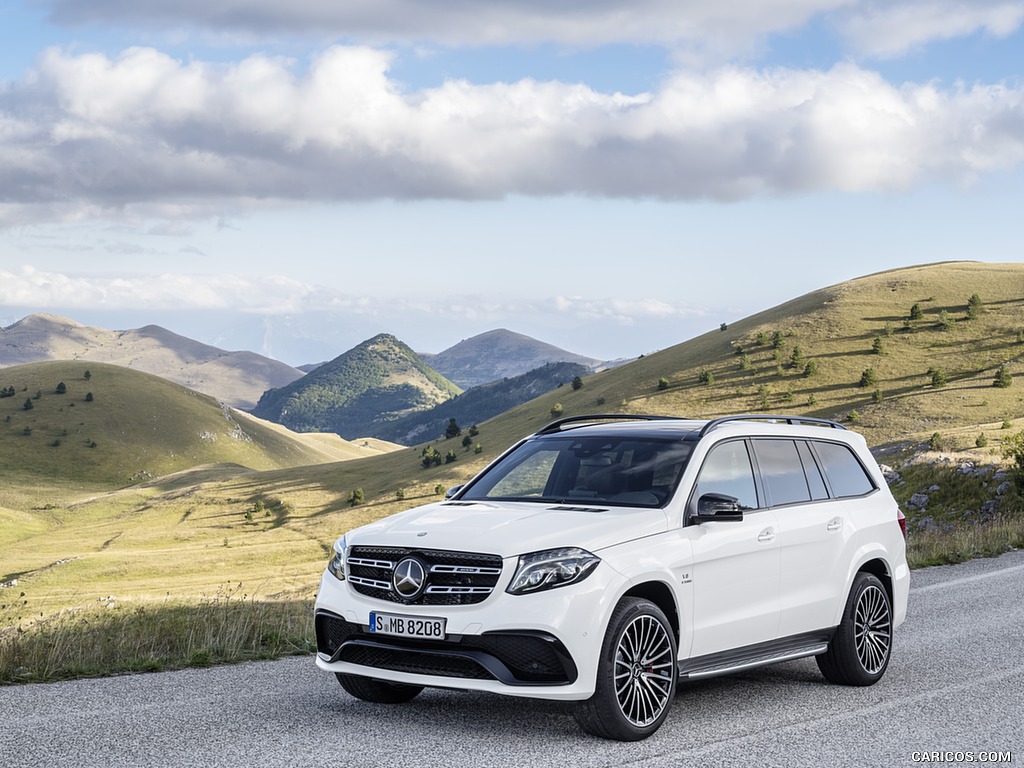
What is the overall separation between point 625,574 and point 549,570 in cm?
51

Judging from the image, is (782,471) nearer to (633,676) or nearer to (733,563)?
(733,563)

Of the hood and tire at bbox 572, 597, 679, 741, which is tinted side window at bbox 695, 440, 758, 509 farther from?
tire at bbox 572, 597, 679, 741

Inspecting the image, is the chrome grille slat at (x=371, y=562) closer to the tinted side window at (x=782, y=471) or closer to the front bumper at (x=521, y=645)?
the front bumper at (x=521, y=645)

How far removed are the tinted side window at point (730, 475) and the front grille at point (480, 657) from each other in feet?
6.13

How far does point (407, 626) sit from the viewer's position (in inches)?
273

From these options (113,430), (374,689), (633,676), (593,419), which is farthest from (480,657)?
(113,430)

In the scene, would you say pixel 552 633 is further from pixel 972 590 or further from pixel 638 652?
pixel 972 590

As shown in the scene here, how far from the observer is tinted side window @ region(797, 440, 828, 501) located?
912cm

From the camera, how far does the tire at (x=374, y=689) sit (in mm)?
7797

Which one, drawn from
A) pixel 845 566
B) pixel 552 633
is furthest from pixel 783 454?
pixel 552 633

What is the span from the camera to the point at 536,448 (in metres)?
8.78

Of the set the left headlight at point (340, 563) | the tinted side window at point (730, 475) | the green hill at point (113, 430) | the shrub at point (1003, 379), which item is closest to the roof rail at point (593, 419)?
the tinted side window at point (730, 475)

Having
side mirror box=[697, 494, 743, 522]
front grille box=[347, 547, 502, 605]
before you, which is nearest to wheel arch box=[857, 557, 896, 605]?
side mirror box=[697, 494, 743, 522]

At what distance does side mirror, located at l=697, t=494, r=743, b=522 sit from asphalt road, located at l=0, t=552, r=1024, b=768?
1.34m
